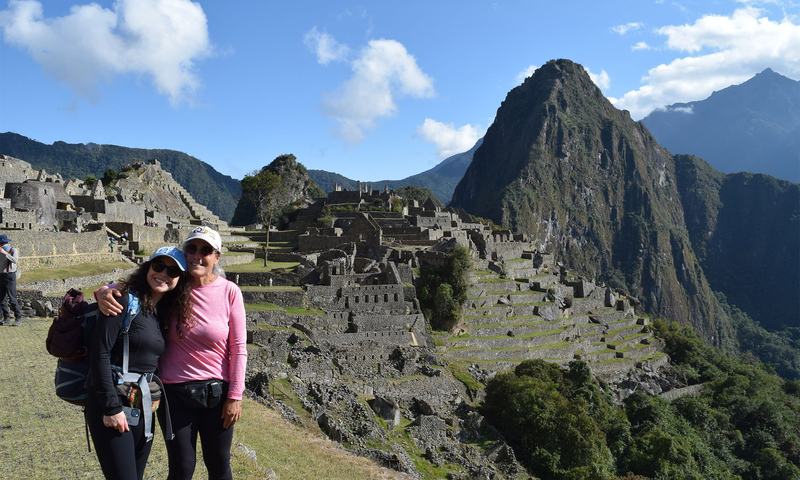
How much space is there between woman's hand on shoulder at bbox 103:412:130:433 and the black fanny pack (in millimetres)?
453

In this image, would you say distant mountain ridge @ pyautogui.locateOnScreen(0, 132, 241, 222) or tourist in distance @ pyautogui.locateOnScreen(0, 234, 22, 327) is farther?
distant mountain ridge @ pyautogui.locateOnScreen(0, 132, 241, 222)

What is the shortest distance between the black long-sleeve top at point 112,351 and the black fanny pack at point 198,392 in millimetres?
354

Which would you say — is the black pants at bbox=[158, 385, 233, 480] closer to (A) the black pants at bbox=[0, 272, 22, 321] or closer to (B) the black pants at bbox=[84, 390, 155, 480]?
(B) the black pants at bbox=[84, 390, 155, 480]

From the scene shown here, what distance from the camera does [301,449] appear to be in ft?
32.3

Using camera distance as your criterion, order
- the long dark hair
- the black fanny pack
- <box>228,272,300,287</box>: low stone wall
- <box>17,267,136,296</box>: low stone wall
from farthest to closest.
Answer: <box>228,272,300,287</box>: low stone wall
<box>17,267,136,296</box>: low stone wall
the black fanny pack
the long dark hair

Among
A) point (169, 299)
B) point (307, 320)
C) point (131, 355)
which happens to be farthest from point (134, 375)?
point (307, 320)

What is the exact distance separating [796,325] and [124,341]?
206021mm

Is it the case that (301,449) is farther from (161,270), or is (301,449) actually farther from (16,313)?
(16,313)

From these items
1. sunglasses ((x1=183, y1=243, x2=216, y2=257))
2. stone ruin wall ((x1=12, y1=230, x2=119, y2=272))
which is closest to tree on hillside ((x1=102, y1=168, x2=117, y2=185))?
stone ruin wall ((x1=12, y1=230, x2=119, y2=272))

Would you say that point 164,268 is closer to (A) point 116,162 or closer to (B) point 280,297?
(B) point 280,297

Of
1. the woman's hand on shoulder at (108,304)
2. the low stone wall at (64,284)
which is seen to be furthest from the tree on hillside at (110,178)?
the woman's hand on shoulder at (108,304)

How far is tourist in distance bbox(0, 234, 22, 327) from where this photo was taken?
12242mm

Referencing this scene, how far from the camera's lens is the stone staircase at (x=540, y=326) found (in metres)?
32.1

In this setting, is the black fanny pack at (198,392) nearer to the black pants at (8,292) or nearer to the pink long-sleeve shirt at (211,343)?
the pink long-sleeve shirt at (211,343)
